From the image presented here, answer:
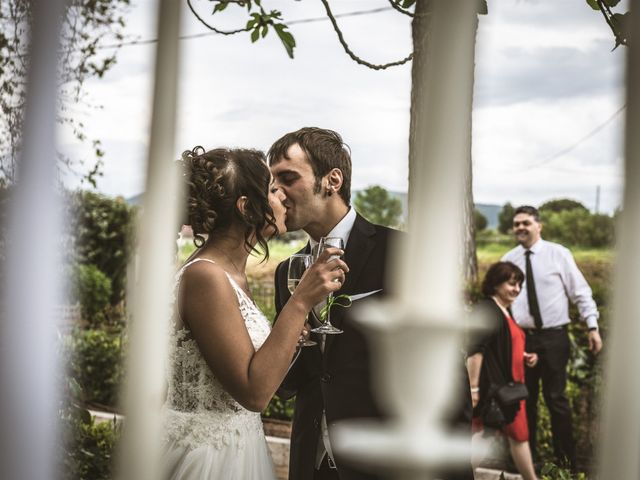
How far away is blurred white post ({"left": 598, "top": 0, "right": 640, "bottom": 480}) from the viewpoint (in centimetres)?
71

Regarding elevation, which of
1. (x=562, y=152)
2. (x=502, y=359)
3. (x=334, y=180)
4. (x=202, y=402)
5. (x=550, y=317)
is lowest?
(x=502, y=359)

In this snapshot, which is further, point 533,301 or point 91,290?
point 91,290

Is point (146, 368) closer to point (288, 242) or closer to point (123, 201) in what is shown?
point (123, 201)

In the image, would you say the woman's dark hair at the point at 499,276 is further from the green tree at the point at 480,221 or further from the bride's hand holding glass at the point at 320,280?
the green tree at the point at 480,221

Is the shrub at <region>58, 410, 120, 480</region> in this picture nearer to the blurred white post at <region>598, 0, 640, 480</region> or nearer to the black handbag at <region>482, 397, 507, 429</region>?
the black handbag at <region>482, 397, 507, 429</region>

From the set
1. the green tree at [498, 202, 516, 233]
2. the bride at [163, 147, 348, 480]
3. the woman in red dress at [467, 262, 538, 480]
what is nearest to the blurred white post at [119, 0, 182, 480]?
the bride at [163, 147, 348, 480]

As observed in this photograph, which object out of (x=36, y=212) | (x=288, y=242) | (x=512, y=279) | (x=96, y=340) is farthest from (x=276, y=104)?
(x=36, y=212)

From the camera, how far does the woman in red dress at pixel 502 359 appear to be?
4668 mm

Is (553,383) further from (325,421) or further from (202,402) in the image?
(202,402)

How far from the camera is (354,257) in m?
2.57

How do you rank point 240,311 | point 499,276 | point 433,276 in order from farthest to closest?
point 499,276, point 240,311, point 433,276

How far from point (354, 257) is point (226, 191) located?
1.74 ft

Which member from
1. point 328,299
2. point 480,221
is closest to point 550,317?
point 328,299

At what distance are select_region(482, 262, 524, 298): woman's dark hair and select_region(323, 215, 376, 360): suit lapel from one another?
7.71ft
